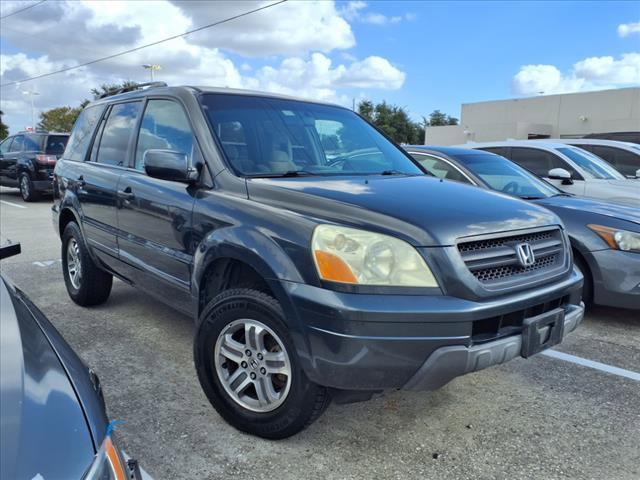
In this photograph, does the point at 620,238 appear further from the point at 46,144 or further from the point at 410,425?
the point at 46,144

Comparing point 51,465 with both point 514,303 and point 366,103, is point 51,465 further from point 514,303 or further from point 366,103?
point 366,103

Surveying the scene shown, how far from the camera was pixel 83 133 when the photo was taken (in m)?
4.91

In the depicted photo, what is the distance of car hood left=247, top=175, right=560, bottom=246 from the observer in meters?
2.34

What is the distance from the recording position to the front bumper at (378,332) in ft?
7.20

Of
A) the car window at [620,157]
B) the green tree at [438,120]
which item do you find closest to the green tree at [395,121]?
the green tree at [438,120]

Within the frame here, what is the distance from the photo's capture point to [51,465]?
1221 millimetres

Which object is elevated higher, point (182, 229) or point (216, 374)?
point (182, 229)

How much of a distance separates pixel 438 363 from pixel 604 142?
8.65 m

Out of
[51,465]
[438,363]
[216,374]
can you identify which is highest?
[51,465]

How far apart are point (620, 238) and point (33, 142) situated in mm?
14127

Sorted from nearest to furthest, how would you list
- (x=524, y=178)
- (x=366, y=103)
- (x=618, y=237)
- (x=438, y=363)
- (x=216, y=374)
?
(x=438, y=363) → (x=216, y=374) → (x=618, y=237) → (x=524, y=178) → (x=366, y=103)

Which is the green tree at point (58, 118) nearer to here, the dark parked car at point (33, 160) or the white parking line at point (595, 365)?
the dark parked car at point (33, 160)

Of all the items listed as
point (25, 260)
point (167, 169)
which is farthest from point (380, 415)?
point (25, 260)

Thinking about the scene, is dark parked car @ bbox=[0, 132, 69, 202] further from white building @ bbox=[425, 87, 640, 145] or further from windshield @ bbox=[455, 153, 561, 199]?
white building @ bbox=[425, 87, 640, 145]
